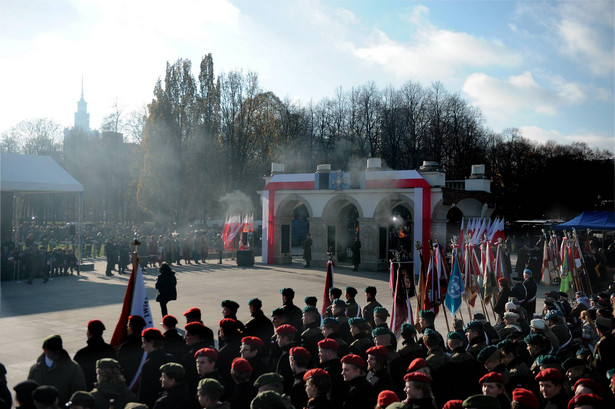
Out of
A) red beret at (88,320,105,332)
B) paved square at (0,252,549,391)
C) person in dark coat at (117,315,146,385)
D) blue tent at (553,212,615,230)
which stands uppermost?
blue tent at (553,212,615,230)

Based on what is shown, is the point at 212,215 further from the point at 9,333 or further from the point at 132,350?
the point at 132,350

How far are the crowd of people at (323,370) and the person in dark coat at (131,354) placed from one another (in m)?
0.01

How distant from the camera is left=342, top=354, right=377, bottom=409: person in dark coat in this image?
5180 mm

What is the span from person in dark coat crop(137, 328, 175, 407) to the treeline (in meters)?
37.3

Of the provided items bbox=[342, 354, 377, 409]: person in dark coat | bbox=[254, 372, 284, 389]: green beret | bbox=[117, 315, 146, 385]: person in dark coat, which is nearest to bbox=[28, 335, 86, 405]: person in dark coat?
bbox=[117, 315, 146, 385]: person in dark coat

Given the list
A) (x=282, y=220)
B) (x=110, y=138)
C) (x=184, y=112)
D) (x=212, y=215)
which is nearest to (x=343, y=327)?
(x=282, y=220)

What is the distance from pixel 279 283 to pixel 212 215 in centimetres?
2973

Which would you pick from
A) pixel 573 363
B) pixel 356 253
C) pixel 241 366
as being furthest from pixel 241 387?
pixel 356 253

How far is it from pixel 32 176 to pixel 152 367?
18627 mm

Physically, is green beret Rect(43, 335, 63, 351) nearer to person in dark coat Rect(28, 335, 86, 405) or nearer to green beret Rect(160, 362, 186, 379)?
person in dark coat Rect(28, 335, 86, 405)

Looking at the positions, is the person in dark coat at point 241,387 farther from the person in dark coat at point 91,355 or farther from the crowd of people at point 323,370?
the person in dark coat at point 91,355

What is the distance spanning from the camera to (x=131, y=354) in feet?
23.0

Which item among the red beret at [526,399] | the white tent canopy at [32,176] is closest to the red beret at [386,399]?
the red beret at [526,399]

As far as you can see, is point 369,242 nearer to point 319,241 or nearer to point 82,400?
point 319,241
